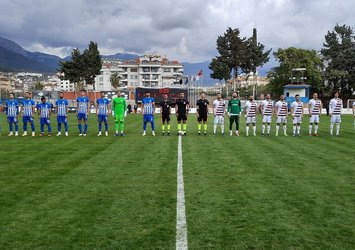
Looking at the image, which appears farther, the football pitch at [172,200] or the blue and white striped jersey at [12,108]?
the blue and white striped jersey at [12,108]

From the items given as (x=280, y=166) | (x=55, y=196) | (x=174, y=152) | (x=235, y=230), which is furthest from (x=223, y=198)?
(x=174, y=152)

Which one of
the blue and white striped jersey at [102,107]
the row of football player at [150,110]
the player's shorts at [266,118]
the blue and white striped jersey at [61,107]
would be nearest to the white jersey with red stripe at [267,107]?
the row of football player at [150,110]

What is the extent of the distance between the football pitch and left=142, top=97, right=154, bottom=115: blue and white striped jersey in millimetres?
6076

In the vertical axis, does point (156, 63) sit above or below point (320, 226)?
above

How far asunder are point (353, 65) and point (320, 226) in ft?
216

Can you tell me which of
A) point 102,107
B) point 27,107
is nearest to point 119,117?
point 102,107

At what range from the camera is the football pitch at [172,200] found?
4.74 metres

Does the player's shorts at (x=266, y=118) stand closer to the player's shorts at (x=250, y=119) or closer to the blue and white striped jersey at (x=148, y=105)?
the player's shorts at (x=250, y=119)

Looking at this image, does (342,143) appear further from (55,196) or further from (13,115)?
(13,115)

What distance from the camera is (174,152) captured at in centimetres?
1216

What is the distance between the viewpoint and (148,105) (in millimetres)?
17812

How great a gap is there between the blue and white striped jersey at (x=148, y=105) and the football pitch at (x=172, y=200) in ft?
19.9

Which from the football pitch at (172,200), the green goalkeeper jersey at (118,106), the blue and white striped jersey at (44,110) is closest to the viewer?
the football pitch at (172,200)

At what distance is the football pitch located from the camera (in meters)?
4.74
